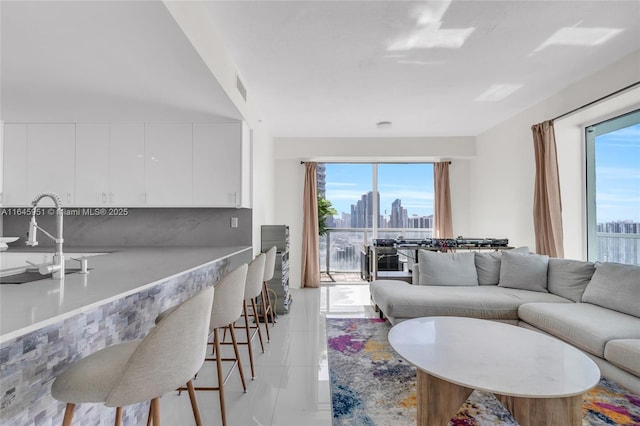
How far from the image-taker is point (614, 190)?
3316mm

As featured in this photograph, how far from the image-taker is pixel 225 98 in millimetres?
2713

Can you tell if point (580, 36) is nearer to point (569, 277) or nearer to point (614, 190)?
point (614, 190)

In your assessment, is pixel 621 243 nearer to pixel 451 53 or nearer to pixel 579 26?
pixel 579 26

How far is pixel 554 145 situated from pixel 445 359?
3178mm

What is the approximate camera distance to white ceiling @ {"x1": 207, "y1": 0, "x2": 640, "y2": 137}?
2145mm

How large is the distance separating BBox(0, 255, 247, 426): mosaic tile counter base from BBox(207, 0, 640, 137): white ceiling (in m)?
2.04

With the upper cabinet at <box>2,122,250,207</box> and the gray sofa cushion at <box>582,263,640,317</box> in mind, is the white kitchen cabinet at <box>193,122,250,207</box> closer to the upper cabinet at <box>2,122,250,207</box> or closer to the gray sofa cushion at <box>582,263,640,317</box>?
the upper cabinet at <box>2,122,250,207</box>

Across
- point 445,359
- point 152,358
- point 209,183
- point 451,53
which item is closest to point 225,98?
point 209,183

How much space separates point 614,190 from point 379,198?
328cm

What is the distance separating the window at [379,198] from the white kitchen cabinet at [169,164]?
2848 mm

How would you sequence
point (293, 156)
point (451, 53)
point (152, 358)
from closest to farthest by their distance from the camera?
point (152, 358) < point (451, 53) < point (293, 156)

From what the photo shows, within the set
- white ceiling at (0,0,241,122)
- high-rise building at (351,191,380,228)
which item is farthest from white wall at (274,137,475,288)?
white ceiling at (0,0,241,122)

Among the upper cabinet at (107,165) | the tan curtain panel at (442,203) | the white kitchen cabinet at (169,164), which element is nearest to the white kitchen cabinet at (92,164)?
the upper cabinet at (107,165)

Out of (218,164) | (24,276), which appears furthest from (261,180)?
(24,276)
